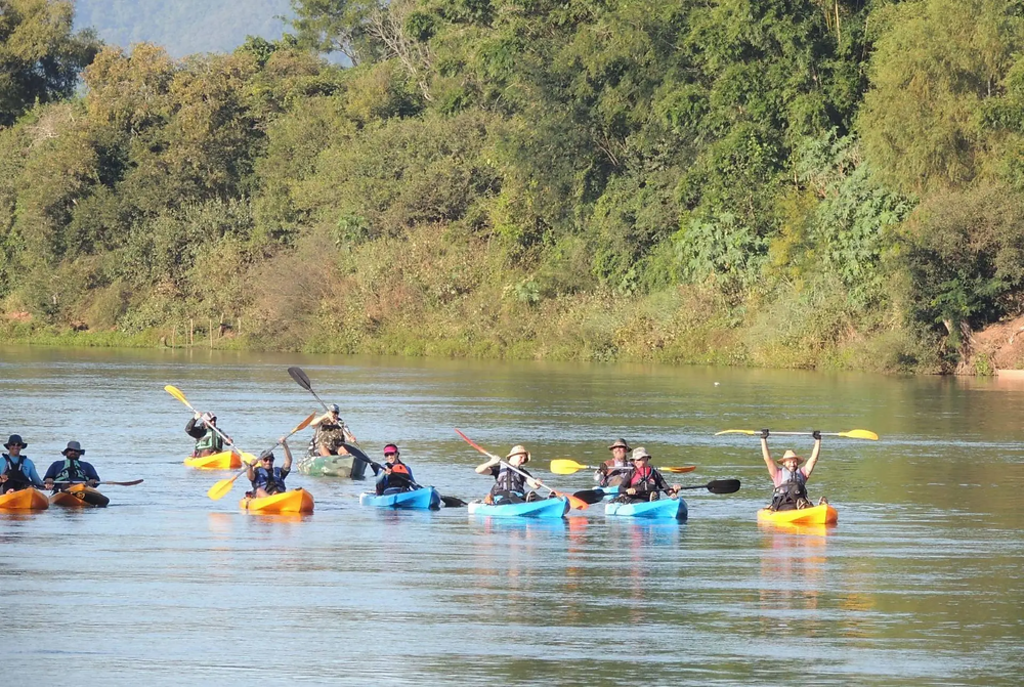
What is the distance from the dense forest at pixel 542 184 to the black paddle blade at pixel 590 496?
3226 cm

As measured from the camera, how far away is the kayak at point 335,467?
28938mm

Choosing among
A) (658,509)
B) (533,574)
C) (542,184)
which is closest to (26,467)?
(658,509)

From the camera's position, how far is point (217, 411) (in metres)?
40.6

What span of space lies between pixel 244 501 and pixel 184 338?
5783cm

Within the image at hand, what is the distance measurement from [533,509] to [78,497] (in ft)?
19.8

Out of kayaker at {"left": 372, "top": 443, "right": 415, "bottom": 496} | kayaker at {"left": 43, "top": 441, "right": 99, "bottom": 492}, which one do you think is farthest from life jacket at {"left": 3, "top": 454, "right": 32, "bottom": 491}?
kayaker at {"left": 372, "top": 443, "right": 415, "bottom": 496}

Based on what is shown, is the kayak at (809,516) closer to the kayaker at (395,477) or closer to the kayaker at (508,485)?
the kayaker at (508,485)

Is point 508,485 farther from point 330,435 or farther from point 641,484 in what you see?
point 330,435

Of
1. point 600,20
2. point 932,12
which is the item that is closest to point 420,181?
point 600,20

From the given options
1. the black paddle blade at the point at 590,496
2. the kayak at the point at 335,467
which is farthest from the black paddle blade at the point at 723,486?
the kayak at the point at 335,467

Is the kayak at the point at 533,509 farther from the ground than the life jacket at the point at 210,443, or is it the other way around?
the life jacket at the point at 210,443

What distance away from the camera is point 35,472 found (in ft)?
78.7

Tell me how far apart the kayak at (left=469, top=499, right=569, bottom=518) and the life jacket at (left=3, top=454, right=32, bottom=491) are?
6.02 m

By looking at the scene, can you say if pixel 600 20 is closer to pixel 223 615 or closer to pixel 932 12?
pixel 932 12
